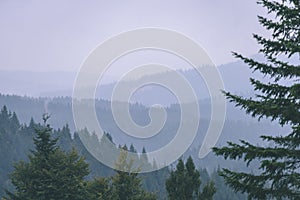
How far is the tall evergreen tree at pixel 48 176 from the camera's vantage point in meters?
20.7

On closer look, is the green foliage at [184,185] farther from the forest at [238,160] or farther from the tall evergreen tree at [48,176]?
the tall evergreen tree at [48,176]

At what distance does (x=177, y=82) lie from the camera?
1412 inches

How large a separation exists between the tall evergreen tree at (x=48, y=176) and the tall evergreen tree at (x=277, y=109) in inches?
440

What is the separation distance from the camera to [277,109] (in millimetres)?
10922

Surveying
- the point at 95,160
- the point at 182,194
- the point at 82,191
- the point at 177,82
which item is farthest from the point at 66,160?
the point at 95,160

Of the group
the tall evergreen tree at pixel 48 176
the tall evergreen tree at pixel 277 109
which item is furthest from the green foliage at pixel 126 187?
the tall evergreen tree at pixel 277 109

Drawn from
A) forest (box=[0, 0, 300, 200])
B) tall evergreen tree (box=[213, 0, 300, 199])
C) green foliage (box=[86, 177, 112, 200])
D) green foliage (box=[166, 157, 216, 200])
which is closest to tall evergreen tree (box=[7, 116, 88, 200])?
forest (box=[0, 0, 300, 200])

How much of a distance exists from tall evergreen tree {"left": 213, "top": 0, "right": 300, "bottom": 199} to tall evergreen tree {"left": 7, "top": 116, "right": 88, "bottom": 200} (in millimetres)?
11170

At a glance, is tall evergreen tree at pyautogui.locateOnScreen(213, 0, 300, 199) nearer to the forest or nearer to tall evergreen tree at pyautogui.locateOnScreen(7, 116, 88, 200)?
the forest

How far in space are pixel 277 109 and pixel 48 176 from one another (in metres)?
12.7

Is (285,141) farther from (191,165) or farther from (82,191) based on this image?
(82,191)

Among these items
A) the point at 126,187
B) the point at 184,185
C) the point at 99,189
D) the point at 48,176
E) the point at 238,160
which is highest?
the point at 238,160

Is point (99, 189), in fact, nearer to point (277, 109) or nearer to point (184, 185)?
point (184, 185)

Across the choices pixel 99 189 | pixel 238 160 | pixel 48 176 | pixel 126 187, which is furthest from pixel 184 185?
pixel 238 160
